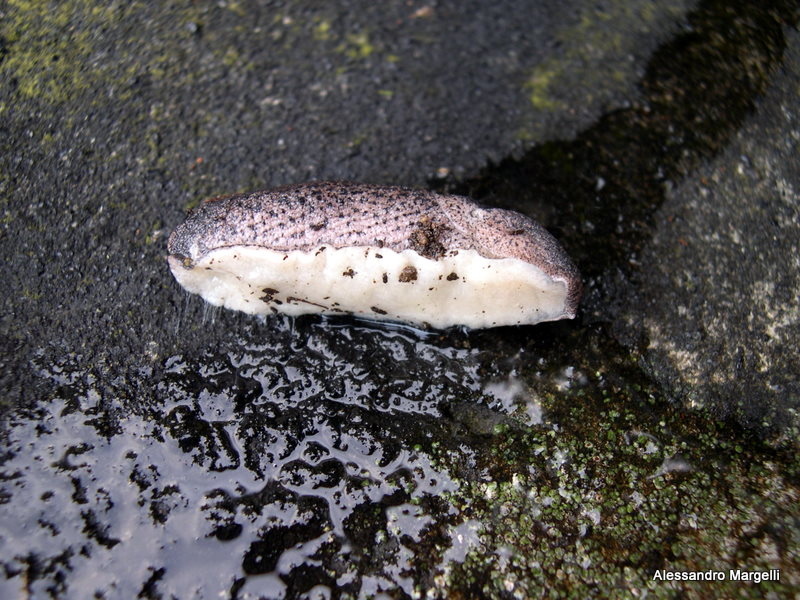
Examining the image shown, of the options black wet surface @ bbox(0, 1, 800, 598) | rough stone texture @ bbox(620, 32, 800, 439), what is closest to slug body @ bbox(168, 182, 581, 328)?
black wet surface @ bbox(0, 1, 800, 598)

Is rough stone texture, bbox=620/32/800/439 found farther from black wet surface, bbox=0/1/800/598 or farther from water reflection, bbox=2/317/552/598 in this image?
water reflection, bbox=2/317/552/598

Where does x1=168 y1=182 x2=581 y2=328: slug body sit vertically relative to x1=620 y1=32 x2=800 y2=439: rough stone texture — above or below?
above

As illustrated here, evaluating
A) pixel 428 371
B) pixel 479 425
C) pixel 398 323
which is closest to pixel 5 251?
pixel 398 323

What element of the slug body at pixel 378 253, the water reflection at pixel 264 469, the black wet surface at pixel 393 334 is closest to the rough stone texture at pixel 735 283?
the black wet surface at pixel 393 334

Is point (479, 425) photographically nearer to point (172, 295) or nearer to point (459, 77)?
point (172, 295)

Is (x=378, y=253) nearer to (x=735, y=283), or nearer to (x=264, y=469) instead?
(x=264, y=469)

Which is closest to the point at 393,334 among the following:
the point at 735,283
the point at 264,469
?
the point at 264,469
